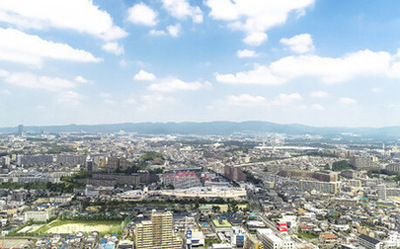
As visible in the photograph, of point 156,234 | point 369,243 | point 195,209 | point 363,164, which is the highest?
point 363,164

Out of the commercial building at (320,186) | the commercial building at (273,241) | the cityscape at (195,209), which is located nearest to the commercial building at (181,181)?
the cityscape at (195,209)

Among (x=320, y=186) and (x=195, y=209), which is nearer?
(x=195, y=209)

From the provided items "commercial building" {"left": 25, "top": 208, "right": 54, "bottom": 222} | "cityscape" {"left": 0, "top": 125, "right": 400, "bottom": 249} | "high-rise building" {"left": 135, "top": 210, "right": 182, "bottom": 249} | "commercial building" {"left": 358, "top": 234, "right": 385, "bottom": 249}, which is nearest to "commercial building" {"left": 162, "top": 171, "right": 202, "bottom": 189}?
"cityscape" {"left": 0, "top": 125, "right": 400, "bottom": 249}

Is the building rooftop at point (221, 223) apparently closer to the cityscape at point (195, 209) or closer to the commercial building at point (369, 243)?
the cityscape at point (195, 209)

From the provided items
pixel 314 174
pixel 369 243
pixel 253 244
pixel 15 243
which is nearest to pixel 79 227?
pixel 15 243

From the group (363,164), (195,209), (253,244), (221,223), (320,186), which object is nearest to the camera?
(253,244)

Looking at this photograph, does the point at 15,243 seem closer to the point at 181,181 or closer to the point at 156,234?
the point at 156,234

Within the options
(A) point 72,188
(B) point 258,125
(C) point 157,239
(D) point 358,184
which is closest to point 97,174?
(A) point 72,188
